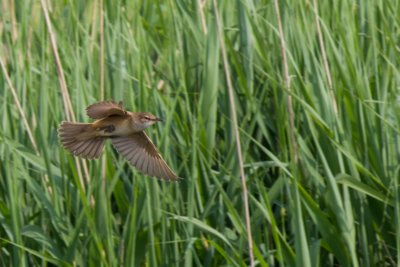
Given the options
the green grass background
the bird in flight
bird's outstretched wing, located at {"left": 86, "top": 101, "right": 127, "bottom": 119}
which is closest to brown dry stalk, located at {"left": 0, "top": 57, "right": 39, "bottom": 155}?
the green grass background

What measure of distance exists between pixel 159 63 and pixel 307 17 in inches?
20.4

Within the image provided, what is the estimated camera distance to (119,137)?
2238mm

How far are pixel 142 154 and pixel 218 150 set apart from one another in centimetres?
71

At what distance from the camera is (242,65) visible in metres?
3.09

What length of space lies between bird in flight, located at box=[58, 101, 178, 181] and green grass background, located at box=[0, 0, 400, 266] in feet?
0.86

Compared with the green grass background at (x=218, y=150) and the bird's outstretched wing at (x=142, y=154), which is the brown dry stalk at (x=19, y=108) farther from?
the bird's outstretched wing at (x=142, y=154)

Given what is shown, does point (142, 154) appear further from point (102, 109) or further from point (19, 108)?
point (19, 108)

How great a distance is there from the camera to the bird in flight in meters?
2.09

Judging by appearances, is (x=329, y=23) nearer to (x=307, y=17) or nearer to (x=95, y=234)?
(x=307, y=17)

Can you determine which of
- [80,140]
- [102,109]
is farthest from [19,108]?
[102,109]

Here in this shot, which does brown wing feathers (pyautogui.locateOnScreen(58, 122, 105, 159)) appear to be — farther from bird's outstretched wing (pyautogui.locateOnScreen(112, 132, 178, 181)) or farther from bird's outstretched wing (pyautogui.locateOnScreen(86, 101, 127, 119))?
bird's outstretched wing (pyautogui.locateOnScreen(86, 101, 127, 119))

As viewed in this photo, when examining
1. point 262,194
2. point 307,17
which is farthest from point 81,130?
point 307,17

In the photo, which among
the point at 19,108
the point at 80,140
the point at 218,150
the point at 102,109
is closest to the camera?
the point at 102,109

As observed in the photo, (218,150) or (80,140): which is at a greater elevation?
(80,140)
